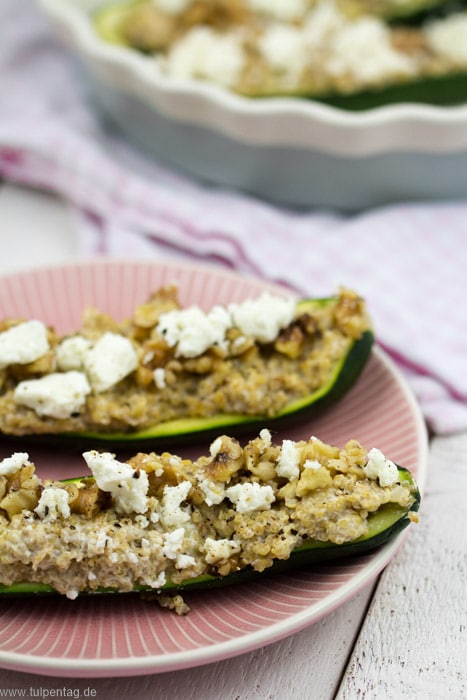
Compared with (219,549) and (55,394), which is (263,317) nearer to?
(55,394)

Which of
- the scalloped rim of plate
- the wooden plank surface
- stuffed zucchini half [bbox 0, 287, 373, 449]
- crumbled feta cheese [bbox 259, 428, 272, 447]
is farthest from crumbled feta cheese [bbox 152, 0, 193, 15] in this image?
crumbled feta cheese [bbox 259, 428, 272, 447]

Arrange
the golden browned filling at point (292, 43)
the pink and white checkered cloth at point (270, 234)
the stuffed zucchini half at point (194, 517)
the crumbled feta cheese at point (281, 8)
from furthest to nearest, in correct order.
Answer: the crumbled feta cheese at point (281, 8) < the golden browned filling at point (292, 43) < the pink and white checkered cloth at point (270, 234) < the stuffed zucchini half at point (194, 517)

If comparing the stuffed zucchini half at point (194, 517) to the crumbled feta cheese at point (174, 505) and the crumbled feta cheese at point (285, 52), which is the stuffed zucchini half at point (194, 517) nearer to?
the crumbled feta cheese at point (174, 505)

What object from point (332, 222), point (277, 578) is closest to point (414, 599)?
point (277, 578)

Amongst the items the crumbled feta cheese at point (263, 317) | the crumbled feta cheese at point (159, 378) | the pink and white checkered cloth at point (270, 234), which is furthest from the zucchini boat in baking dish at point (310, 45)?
the crumbled feta cheese at point (159, 378)

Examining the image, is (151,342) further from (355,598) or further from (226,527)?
(355,598)
